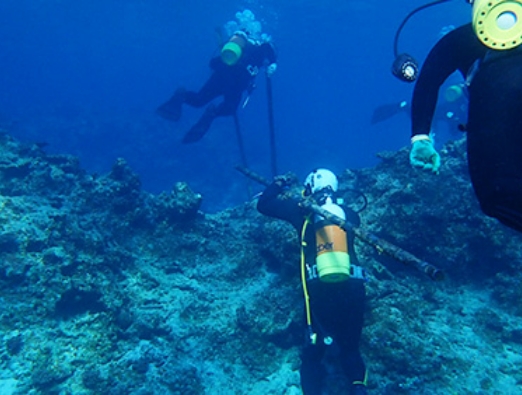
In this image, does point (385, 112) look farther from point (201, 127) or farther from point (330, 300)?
point (330, 300)

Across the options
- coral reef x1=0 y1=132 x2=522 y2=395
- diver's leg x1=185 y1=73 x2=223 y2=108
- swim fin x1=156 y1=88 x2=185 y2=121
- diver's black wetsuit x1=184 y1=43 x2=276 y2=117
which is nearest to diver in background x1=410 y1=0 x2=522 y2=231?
coral reef x1=0 y1=132 x2=522 y2=395

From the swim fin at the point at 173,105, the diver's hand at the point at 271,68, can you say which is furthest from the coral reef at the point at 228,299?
the diver's hand at the point at 271,68

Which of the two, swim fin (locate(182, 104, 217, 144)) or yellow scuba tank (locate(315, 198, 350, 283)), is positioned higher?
swim fin (locate(182, 104, 217, 144))

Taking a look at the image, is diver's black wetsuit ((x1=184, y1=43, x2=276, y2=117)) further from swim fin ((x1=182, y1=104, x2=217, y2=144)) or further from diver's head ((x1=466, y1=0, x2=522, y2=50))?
diver's head ((x1=466, y1=0, x2=522, y2=50))

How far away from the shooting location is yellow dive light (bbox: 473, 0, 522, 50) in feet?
6.43

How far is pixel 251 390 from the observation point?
548 centimetres

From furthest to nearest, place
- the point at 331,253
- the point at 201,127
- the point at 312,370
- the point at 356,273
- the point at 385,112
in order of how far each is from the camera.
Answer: the point at 385,112, the point at 201,127, the point at 312,370, the point at 356,273, the point at 331,253

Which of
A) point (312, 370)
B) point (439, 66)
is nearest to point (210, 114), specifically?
point (312, 370)

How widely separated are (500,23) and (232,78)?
33.8 ft

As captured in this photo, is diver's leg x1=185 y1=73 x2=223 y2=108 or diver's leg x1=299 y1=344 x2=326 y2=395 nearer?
diver's leg x1=299 y1=344 x2=326 y2=395

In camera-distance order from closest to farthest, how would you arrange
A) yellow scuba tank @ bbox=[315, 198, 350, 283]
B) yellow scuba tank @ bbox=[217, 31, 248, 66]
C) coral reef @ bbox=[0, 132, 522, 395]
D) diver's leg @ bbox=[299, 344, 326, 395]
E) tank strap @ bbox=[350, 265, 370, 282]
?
yellow scuba tank @ bbox=[315, 198, 350, 283] → tank strap @ bbox=[350, 265, 370, 282] → diver's leg @ bbox=[299, 344, 326, 395] → coral reef @ bbox=[0, 132, 522, 395] → yellow scuba tank @ bbox=[217, 31, 248, 66]

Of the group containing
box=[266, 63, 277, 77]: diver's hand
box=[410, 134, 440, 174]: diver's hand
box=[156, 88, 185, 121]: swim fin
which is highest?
box=[266, 63, 277, 77]: diver's hand

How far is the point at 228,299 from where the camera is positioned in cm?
672

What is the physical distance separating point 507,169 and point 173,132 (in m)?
30.4
